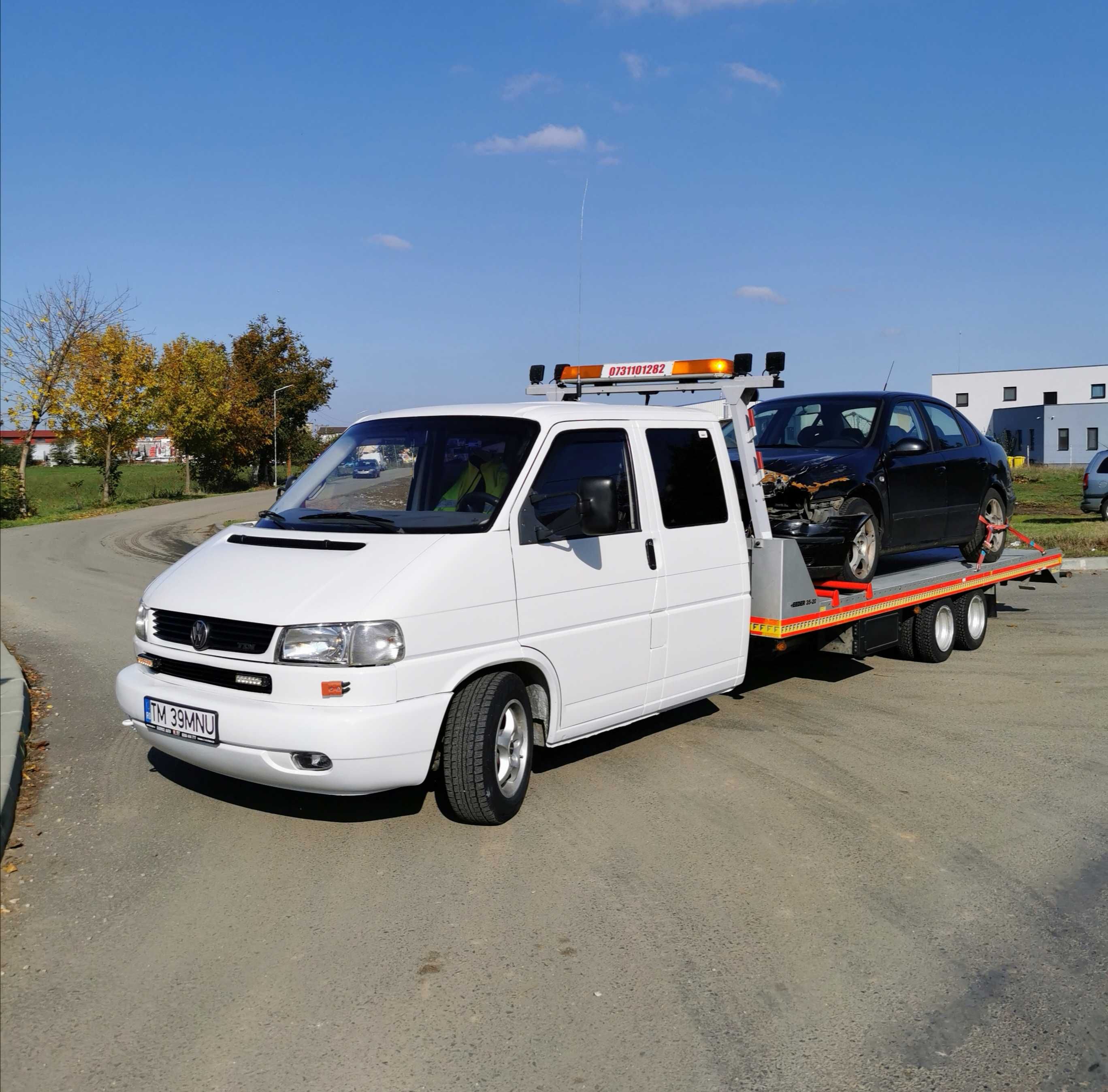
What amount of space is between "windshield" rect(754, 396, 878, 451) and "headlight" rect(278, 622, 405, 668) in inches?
206

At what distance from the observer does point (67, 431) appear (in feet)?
114

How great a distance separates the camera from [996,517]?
1076cm

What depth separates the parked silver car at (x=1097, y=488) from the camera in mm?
24859

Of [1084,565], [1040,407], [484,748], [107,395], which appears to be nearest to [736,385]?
[484,748]

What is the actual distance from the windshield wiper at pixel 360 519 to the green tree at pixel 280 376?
54.8 m

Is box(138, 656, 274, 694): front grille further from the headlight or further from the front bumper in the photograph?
the headlight

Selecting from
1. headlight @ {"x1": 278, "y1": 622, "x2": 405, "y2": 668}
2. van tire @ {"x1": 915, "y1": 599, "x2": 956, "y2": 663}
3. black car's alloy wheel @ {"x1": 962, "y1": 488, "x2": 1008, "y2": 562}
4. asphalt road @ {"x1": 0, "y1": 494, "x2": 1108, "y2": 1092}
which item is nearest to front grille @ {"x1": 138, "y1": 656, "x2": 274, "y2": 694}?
headlight @ {"x1": 278, "y1": 622, "x2": 405, "y2": 668}

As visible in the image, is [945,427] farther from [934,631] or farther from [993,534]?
[934,631]

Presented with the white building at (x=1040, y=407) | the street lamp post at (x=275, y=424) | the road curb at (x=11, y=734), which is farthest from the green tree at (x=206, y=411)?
the white building at (x=1040, y=407)

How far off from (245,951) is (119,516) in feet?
94.2

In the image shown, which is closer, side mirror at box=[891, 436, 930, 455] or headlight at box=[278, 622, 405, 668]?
headlight at box=[278, 622, 405, 668]

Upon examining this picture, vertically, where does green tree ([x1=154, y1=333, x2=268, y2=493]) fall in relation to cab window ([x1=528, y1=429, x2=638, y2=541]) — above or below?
above

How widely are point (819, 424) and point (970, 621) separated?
2.61 m

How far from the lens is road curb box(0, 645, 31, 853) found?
17.5 ft
